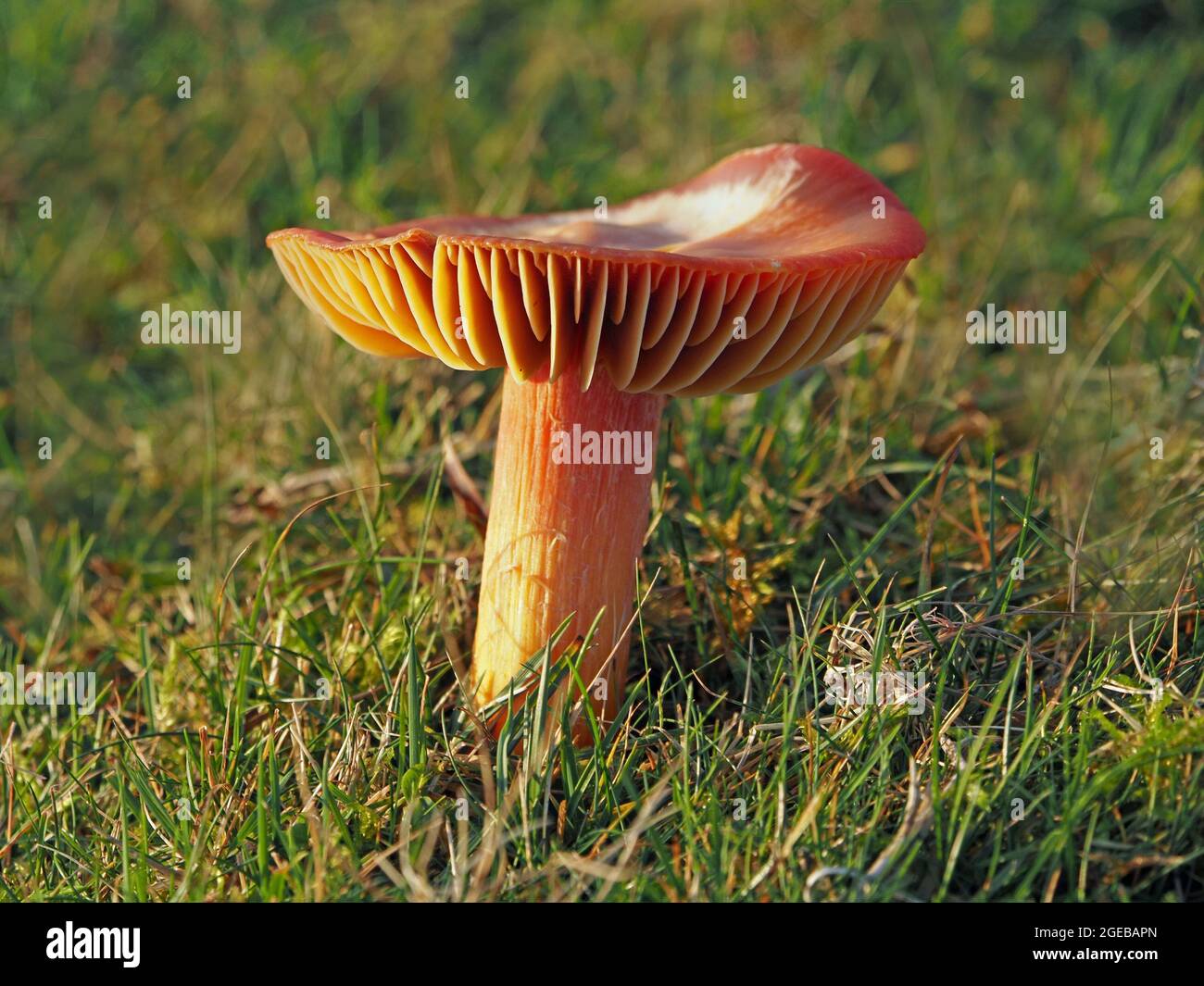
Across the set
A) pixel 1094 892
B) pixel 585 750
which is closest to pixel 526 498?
pixel 585 750

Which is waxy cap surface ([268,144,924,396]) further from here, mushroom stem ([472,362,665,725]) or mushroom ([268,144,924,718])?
mushroom stem ([472,362,665,725])

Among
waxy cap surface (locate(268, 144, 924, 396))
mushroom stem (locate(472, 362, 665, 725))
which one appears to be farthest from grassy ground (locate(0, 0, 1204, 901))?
waxy cap surface (locate(268, 144, 924, 396))

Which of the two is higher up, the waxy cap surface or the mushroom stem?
the waxy cap surface

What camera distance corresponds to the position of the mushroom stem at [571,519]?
9.62 feet

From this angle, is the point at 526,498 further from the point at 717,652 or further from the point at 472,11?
the point at 472,11

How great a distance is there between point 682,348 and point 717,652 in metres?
0.90

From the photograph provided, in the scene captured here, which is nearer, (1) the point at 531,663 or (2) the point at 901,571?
(1) the point at 531,663

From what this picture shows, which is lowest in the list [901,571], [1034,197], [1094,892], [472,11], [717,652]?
[1094,892]

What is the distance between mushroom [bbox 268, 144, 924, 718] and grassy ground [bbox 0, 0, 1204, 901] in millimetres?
269

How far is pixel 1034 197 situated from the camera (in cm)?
511

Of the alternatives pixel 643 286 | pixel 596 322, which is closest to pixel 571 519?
pixel 596 322

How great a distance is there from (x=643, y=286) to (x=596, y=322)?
172mm

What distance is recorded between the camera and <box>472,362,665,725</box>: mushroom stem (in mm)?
2934

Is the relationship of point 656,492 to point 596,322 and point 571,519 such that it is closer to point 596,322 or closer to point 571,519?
point 571,519
